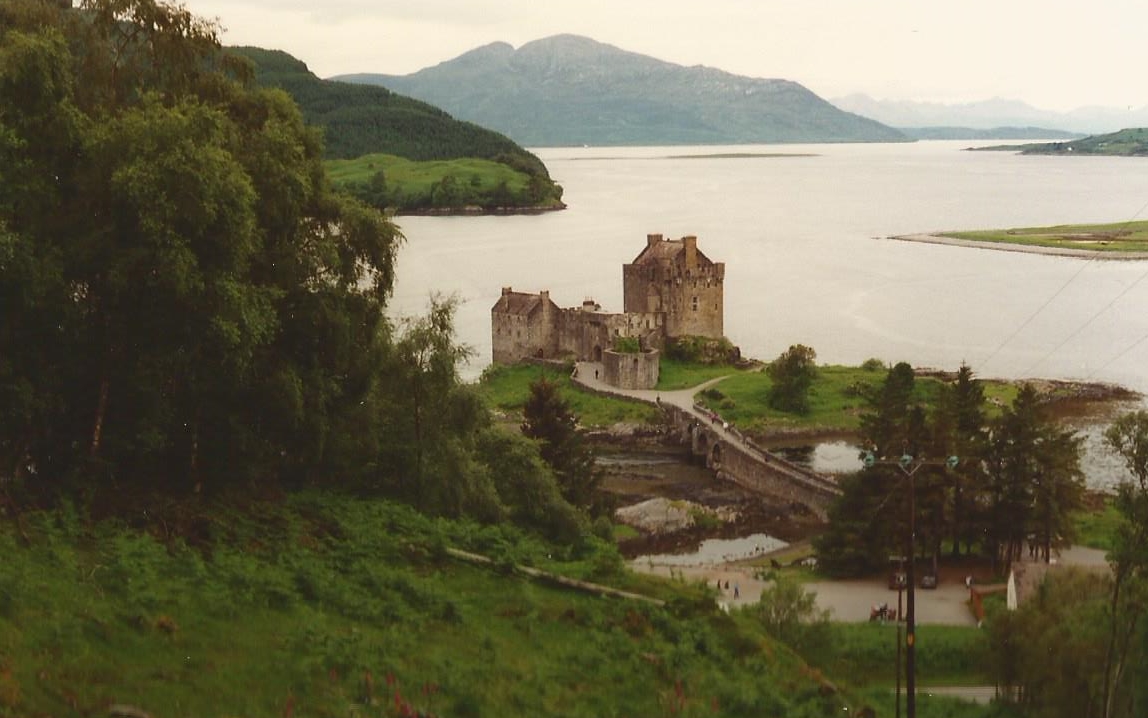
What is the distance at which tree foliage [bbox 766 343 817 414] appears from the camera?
65062 millimetres

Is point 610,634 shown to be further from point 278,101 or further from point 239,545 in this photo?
point 278,101

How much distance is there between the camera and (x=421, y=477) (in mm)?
26672

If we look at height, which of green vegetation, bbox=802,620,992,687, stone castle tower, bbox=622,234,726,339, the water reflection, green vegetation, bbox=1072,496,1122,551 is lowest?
the water reflection

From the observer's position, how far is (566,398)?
6712 centimetres

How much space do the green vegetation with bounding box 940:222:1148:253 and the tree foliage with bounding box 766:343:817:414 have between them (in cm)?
8933

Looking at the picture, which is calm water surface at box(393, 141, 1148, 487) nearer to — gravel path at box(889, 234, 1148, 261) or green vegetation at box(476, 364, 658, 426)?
gravel path at box(889, 234, 1148, 261)

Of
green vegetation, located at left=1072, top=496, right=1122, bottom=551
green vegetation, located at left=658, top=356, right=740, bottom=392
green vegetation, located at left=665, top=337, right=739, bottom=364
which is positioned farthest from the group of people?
green vegetation, located at left=665, top=337, right=739, bottom=364

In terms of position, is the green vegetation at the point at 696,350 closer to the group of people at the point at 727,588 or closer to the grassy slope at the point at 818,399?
the grassy slope at the point at 818,399

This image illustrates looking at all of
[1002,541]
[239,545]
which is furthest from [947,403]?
[239,545]

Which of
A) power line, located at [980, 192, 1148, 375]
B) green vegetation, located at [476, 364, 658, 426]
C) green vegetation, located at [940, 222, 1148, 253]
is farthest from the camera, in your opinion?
green vegetation, located at [940, 222, 1148, 253]

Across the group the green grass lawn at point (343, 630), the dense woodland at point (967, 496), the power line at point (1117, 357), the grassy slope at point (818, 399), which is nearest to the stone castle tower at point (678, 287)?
the grassy slope at point (818, 399)

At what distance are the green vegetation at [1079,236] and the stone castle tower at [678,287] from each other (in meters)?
83.1

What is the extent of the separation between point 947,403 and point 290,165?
96.3ft

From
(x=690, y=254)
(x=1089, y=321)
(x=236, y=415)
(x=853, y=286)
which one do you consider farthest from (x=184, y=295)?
(x=853, y=286)
